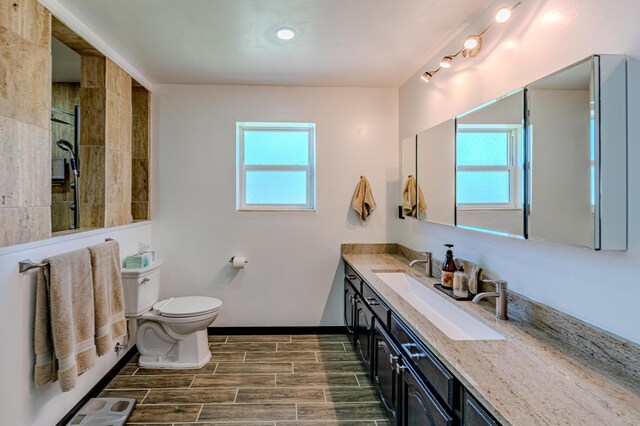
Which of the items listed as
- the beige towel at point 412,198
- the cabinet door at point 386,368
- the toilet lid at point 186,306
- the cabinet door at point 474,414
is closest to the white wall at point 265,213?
the toilet lid at point 186,306

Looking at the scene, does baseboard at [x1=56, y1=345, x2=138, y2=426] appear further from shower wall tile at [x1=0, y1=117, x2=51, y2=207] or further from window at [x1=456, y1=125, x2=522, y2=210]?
window at [x1=456, y1=125, x2=522, y2=210]

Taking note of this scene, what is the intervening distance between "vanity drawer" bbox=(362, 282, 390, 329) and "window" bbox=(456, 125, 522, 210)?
732mm

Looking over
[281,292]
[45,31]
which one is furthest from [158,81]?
[281,292]

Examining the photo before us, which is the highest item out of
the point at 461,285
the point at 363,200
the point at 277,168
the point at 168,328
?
the point at 277,168

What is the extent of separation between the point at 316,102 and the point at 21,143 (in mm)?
2270

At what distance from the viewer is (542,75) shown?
57.7 inches

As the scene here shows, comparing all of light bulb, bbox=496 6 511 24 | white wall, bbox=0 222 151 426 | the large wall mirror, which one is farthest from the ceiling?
white wall, bbox=0 222 151 426

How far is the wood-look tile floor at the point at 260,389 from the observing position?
2100 mm

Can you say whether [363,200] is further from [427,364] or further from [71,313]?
[71,313]

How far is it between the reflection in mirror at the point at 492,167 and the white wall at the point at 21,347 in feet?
7.44

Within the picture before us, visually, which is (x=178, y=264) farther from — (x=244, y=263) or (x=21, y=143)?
(x=21, y=143)

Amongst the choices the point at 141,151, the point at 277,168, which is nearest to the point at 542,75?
the point at 277,168

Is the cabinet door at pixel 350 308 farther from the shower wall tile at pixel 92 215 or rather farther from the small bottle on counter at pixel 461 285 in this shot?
the shower wall tile at pixel 92 215

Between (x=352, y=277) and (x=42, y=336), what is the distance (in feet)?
6.63
